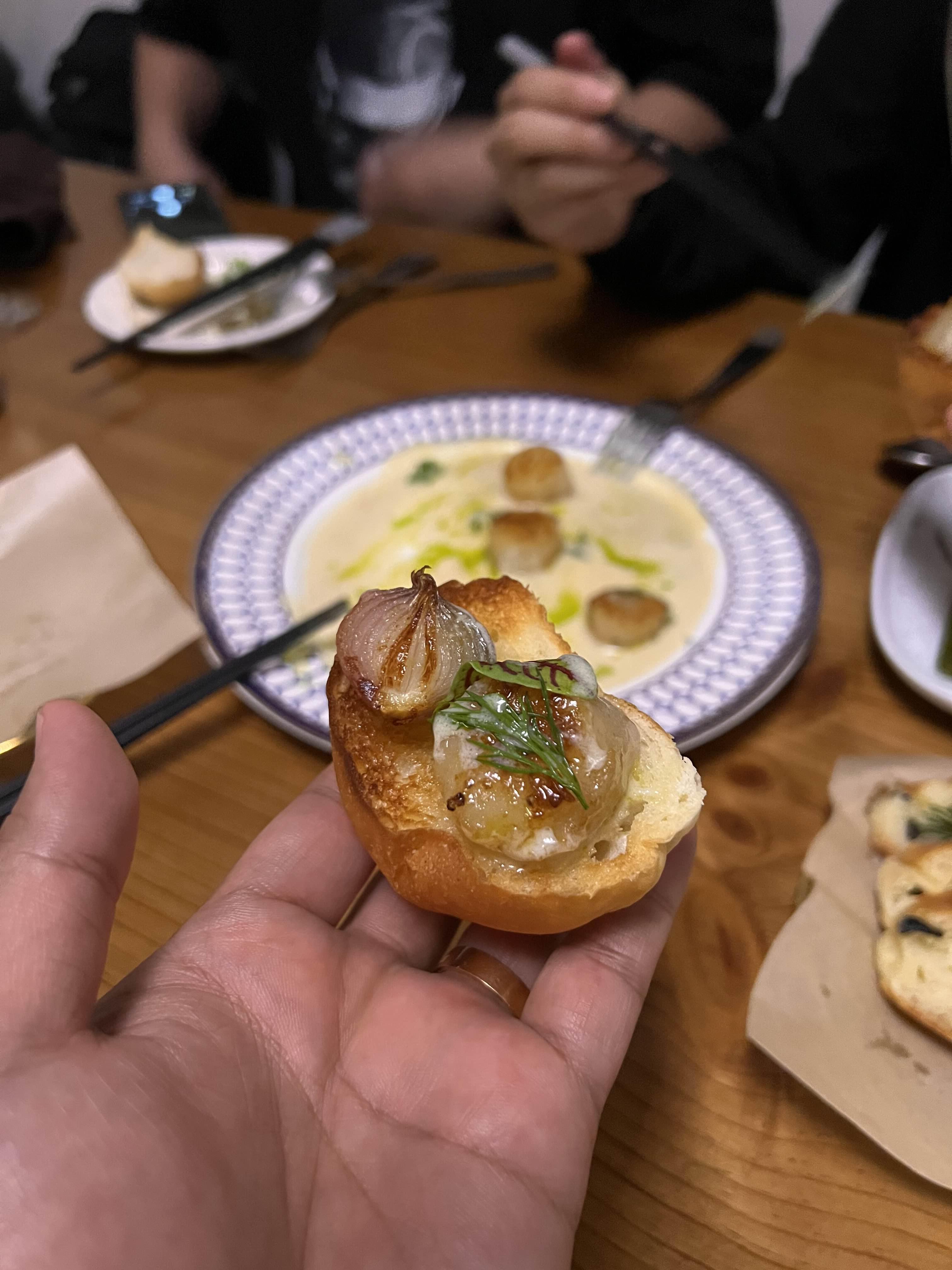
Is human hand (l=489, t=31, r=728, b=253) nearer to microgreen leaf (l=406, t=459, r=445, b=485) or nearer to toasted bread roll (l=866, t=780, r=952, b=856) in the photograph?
microgreen leaf (l=406, t=459, r=445, b=485)

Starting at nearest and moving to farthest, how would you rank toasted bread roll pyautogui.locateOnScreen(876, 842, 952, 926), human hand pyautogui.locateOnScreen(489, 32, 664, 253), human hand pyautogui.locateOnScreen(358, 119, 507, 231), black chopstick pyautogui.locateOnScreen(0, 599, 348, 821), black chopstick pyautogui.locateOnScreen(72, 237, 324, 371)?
1. toasted bread roll pyautogui.locateOnScreen(876, 842, 952, 926)
2. black chopstick pyautogui.locateOnScreen(0, 599, 348, 821)
3. human hand pyautogui.locateOnScreen(489, 32, 664, 253)
4. black chopstick pyautogui.locateOnScreen(72, 237, 324, 371)
5. human hand pyautogui.locateOnScreen(358, 119, 507, 231)

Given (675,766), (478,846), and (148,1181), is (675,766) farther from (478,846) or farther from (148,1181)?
(148,1181)

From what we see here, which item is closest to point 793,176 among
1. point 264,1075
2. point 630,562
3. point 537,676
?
point 630,562

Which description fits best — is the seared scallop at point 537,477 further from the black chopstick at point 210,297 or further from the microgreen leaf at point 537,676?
the black chopstick at point 210,297

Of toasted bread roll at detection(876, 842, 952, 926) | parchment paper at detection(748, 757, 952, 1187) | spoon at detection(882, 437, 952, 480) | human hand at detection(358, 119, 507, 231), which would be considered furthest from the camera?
human hand at detection(358, 119, 507, 231)

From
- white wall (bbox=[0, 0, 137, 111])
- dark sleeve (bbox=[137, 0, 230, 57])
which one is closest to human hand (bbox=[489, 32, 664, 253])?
dark sleeve (bbox=[137, 0, 230, 57])
